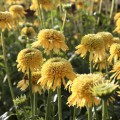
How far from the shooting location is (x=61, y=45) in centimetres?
223

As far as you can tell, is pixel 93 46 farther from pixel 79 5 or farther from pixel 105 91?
pixel 79 5

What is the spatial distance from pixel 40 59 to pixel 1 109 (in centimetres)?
115

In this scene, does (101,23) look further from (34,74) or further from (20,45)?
(34,74)

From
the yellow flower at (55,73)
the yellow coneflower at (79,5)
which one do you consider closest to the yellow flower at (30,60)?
the yellow flower at (55,73)

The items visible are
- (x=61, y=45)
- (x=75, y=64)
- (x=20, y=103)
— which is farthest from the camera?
(x=75, y=64)

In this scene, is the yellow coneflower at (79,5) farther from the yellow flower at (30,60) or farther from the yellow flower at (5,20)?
the yellow flower at (30,60)

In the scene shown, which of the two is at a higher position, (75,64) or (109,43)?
(109,43)

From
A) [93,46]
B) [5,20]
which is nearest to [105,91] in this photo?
[93,46]

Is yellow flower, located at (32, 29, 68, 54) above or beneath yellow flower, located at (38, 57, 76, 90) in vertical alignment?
above

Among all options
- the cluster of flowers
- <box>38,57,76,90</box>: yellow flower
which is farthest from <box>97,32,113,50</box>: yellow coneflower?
<box>38,57,76,90</box>: yellow flower

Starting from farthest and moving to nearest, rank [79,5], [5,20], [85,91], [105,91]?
[79,5], [5,20], [85,91], [105,91]

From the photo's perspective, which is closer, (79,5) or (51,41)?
(51,41)

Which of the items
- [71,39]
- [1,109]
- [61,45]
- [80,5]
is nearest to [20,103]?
[61,45]

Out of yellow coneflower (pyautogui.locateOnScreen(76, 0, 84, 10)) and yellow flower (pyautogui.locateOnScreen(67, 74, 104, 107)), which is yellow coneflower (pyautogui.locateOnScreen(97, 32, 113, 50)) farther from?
yellow coneflower (pyautogui.locateOnScreen(76, 0, 84, 10))
